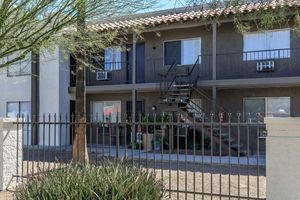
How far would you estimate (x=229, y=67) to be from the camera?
65.0 ft

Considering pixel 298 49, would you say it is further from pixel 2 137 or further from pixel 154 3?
pixel 2 137

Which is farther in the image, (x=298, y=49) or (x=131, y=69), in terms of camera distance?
(x=131, y=69)

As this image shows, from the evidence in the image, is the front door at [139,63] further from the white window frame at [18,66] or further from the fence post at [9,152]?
the fence post at [9,152]

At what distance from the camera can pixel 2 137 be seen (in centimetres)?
884

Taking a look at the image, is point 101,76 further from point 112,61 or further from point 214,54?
point 214,54

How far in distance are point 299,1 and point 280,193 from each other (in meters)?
Result: 2.82

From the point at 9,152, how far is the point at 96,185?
13.6ft

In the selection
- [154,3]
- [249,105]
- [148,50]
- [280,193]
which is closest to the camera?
[280,193]

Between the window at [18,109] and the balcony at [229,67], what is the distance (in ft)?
11.4

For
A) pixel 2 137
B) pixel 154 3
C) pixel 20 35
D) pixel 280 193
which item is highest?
pixel 154 3

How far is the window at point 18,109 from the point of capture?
23608 millimetres

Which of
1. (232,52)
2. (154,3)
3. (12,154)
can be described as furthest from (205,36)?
(12,154)

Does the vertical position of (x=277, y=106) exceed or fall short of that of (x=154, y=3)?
it falls short

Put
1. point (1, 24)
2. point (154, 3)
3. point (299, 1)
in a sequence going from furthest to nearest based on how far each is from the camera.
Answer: point (154, 3)
point (1, 24)
point (299, 1)
